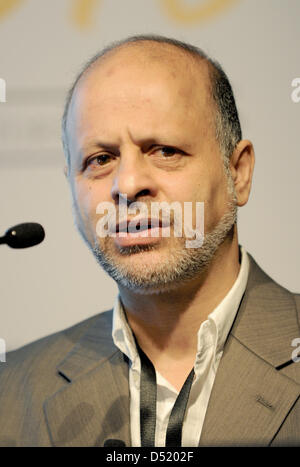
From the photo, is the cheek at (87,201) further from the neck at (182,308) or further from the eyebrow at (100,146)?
the neck at (182,308)

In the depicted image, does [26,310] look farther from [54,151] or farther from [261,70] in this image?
[261,70]

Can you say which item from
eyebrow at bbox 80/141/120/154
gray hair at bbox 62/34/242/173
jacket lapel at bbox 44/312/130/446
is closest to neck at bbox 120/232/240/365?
jacket lapel at bbox 44/312/130/446

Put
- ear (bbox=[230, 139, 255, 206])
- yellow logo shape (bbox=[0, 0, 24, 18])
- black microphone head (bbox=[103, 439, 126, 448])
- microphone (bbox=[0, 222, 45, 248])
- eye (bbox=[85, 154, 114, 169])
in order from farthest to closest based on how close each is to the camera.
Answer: yellow logo shape (bbox=[0, 0, 24, 18]), ear (bbox=[230, 139, 255, 206]), eye (bbox=[85, 154, 114, 169]), black microphone head (bbox=[103, 439, 126, 448]), microphone (bbox=[0, 222, 45, 248])

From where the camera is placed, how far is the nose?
4.68ft

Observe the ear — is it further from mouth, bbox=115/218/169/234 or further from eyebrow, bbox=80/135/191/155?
mouth, bbox=115/218/169/234

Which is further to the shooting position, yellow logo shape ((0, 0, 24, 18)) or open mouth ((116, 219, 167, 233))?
yellow logo shape ((0, 0, 24, 18))

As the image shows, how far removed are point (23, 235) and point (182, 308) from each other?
540 mm

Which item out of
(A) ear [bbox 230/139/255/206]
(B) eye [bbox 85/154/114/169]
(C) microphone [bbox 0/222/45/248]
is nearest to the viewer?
(C) microphone [bbox 0/222/45/248]

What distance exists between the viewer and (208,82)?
1.62 meters

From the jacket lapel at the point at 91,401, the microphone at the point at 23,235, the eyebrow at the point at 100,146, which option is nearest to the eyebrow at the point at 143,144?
the eyebrow at the point at 100,146

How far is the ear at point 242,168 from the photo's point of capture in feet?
5.48

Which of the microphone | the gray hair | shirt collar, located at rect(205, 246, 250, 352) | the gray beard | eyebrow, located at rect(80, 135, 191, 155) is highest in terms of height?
the gray hair
